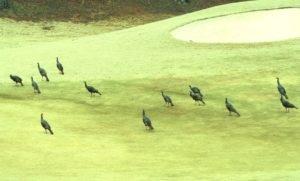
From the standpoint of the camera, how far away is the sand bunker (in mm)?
54406

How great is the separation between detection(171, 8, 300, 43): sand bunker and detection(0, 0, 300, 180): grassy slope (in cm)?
204


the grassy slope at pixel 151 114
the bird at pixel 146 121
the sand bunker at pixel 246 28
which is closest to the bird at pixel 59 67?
the grassy slope at pixel 151 114

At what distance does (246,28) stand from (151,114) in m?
22.8

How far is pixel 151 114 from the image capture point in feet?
118

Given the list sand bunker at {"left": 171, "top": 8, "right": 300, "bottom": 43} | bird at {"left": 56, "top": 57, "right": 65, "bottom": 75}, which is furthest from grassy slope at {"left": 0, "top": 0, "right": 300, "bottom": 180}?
sand bunker at {"left": 171, "top": 8, "right": 300, "bottom": 43}

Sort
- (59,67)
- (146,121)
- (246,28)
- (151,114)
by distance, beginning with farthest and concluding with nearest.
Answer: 1. (246,28)
2. (59,67)
3. (151,114)
4. (146,121)

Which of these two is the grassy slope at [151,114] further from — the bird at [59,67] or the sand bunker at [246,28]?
the sand bunker at [246,28]

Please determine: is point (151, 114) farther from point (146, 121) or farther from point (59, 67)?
point (59, 67)

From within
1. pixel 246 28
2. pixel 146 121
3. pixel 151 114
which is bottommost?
pixel 151 114

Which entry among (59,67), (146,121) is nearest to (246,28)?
(59,67)

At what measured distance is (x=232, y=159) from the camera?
26.8 m

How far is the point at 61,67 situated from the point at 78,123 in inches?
453

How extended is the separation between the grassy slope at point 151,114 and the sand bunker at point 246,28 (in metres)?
2.04

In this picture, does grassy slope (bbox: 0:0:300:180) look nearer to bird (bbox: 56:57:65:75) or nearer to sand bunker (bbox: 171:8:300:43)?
bird (bbox: 56:57:65:75)
